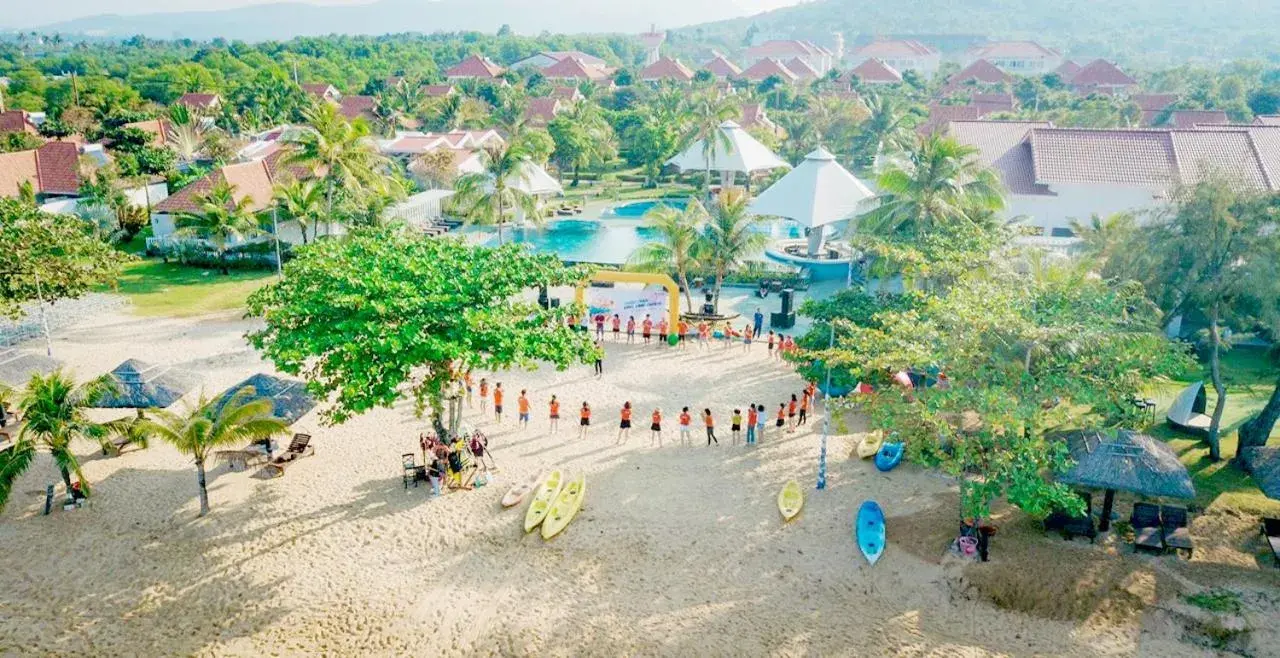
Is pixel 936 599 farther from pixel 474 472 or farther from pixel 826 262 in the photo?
pixel 826 262

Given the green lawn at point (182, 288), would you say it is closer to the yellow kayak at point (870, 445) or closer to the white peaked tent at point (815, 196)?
the white peaked tent at point (815, 196)

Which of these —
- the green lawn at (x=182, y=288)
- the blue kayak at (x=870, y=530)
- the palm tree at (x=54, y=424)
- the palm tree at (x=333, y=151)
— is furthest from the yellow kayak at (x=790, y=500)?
the palm tree at (x=333, y=151)

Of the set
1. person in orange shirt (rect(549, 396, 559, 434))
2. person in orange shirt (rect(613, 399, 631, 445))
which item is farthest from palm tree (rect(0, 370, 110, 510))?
person in orange shirt (rect(613, 399, 631, 445))

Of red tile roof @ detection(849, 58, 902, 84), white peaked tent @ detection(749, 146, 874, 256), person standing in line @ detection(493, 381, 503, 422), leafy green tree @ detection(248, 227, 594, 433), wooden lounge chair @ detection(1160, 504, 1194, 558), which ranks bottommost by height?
wooden lounge chair @ detection(1160, 504, 1194, 558)

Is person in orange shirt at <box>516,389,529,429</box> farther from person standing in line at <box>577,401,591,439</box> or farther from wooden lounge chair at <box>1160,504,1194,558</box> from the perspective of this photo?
wooden lounge chair at <box>1160,504,1194,558</box>

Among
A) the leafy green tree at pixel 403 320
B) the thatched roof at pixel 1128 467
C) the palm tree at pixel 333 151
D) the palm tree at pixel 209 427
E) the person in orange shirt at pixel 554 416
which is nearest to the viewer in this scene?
the thatched roof at pixel 1128 467

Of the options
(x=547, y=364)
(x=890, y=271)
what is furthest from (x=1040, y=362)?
(x=547, y=364)
